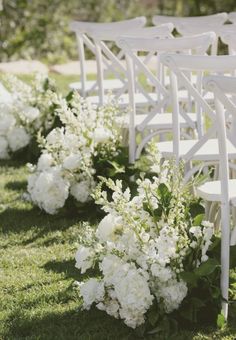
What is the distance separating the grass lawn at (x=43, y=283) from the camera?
419 centimetres

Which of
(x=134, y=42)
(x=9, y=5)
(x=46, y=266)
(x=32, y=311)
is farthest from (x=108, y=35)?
(x=9, y=5)

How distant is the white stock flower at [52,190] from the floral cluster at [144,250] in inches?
65.5

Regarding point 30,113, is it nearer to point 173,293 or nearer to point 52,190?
point 52,190

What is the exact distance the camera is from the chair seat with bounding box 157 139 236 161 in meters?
5.26

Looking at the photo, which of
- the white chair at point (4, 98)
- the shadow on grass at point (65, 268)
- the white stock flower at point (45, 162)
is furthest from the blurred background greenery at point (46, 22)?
the shadow on grass at point (65, 268)

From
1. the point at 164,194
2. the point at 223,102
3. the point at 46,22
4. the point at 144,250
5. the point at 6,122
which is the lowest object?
the point at 46,22

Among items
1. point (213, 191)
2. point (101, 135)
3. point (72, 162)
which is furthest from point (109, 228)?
point (101, 135)

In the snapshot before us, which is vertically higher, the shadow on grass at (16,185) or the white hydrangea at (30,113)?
the white hydrangea at (30,113)

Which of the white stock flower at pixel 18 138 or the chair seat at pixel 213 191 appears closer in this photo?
the chair seat at pixel 213 191

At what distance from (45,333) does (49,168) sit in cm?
202

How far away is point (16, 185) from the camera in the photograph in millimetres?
7051

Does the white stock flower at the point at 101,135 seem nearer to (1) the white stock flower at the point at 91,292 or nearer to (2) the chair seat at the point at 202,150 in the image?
(2) the chair seat at the point at 202,150

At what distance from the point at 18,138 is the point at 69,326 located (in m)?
3.58

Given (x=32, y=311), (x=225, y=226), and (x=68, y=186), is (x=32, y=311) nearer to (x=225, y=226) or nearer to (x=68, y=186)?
(x=225, y=226)
